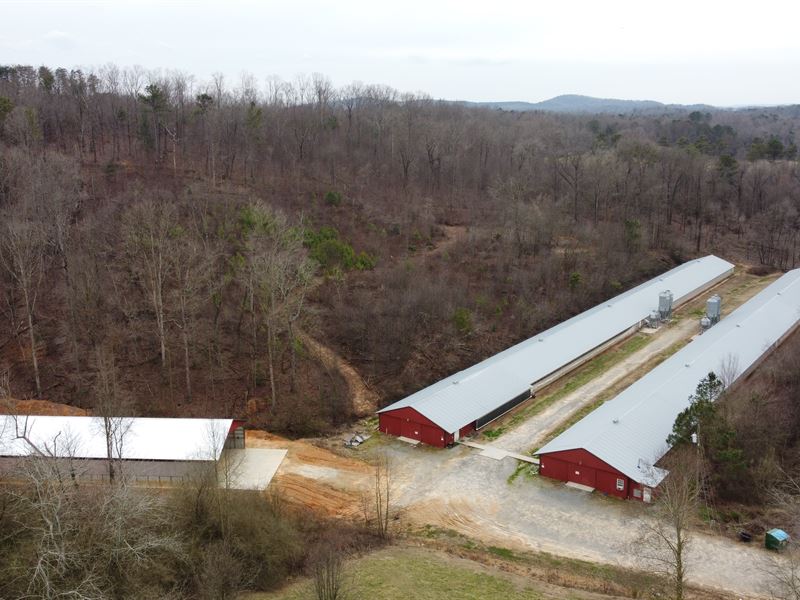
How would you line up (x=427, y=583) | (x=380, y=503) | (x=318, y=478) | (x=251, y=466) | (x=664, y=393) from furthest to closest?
(x=664, y=393), (x=251, y=466), (x=318, y=478), (x=380, y=503), (x=427, y=583)

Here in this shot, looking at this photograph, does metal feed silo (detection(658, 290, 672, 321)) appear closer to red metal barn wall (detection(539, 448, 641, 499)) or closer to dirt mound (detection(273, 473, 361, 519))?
red metal barn wall (detection(539, 448, 641, 499))

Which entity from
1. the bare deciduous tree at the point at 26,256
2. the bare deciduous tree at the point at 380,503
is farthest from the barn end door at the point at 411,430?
the bare deciduous tree at the point at 26,256

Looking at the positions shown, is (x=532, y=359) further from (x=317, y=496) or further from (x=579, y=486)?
(x=317, y=496)

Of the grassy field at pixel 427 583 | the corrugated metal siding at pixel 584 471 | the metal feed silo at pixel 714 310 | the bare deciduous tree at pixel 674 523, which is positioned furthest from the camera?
the metal feed silo at pixel 714 310

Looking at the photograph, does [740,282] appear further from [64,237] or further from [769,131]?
[769,131]

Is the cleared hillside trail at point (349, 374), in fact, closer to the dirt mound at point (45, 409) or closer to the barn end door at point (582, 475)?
the barn end door at point (582, 475)

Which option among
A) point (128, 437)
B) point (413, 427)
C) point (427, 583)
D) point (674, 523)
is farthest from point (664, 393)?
point (128, 437)
